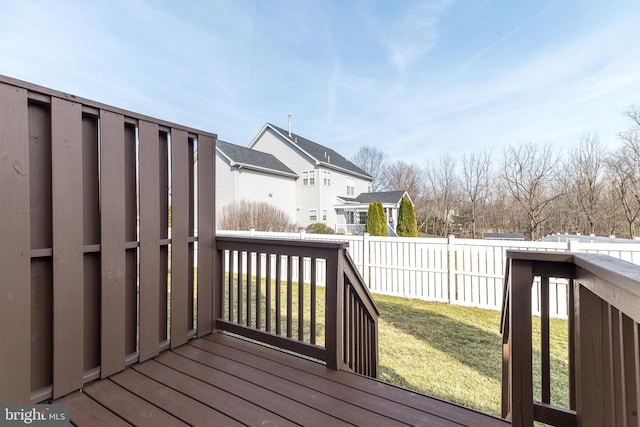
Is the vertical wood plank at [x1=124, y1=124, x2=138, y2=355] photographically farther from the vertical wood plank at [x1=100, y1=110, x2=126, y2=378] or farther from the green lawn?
the green lawn

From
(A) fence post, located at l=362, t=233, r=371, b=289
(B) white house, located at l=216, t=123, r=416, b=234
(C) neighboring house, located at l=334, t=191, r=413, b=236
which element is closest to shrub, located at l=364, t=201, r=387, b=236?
(B) white house, located at l=216, t=123, r=416, b=234

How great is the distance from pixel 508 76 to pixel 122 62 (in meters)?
12.9

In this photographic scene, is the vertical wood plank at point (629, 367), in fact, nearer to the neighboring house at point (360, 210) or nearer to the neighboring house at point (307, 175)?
the neighboring house at point (307, 175)

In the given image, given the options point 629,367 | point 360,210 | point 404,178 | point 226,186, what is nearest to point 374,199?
point 360,210

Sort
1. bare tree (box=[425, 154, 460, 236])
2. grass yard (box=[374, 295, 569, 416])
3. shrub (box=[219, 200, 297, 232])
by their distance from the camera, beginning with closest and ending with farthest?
grass yard (box=[374, 295, 569, 416]) → shrub (box=[219, 200, 297, 232]) → bare tree (box=[425, 154, 460, 236])

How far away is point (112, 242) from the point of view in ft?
5.97

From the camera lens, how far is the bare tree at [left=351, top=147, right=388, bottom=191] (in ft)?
94.0

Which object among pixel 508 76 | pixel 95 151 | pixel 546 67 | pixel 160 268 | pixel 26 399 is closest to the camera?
pixel 26 399

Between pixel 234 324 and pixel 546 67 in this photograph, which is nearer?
pixel 234 324

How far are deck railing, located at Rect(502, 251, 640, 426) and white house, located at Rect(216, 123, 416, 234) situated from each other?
1444 centimetres

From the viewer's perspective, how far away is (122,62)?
22.3 ft

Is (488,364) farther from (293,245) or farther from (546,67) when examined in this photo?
(546,67)

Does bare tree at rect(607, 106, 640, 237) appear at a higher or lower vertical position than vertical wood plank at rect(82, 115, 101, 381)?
higher

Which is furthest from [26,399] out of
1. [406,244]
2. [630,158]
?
[630,158]
